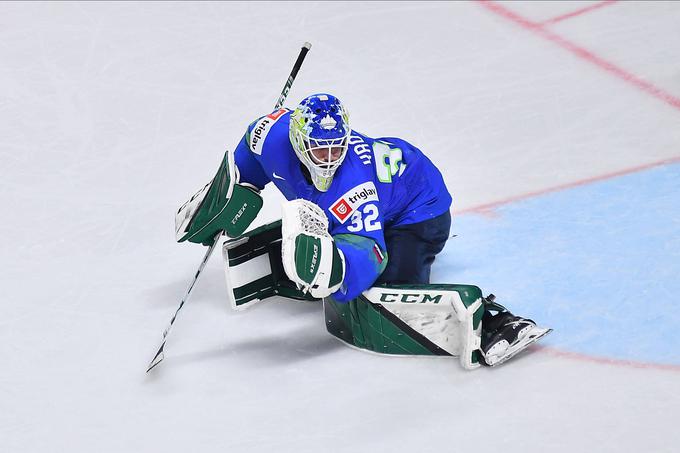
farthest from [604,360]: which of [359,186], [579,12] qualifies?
[579,12]

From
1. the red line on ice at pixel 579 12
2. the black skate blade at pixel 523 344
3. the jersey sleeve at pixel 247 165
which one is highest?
the red line on ice at pixel 579 12

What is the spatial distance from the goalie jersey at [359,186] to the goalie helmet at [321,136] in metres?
0.06

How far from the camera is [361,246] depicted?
4441 millimetres

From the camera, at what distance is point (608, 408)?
4363 mm

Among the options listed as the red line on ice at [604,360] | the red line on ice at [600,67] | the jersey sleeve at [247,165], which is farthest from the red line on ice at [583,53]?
the jersey sleeve at [247,165]

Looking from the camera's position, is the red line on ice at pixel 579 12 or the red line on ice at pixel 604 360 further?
the red line on ice at pixel 579 12

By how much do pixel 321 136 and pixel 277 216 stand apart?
1.27m

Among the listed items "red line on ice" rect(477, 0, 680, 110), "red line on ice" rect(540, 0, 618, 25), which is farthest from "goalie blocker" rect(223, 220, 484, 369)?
"red line on ice" rect(540, 0, 618, 25)

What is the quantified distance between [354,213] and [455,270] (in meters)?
0.88

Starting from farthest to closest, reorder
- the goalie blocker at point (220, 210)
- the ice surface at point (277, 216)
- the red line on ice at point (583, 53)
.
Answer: the red line on ice at point (583, 53) → the goalie blocker at point (220, 210) → the ice surface at point (277, 216)

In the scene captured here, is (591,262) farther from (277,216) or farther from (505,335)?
(277,216)

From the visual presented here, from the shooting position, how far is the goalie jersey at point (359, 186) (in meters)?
4.48

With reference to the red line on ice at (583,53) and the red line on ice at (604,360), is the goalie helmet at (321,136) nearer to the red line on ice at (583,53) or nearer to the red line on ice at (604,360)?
the red line on ice at (604,360)

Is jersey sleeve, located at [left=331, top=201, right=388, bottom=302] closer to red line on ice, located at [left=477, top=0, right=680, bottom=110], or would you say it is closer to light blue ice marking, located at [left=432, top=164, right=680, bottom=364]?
light blue ice marking, located at [left=432, top=164, right=680, bottom=364]
